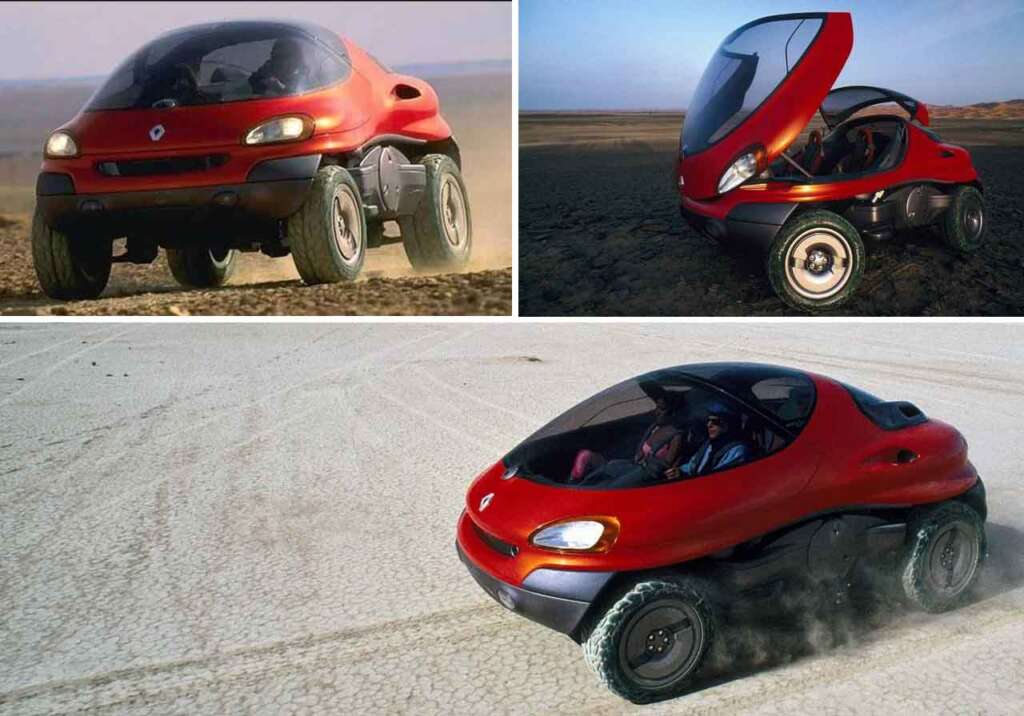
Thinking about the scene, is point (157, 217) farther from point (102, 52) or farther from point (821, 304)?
point (821, 304)

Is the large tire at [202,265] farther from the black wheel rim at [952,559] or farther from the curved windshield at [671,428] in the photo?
the black wheel rim at [952,559]

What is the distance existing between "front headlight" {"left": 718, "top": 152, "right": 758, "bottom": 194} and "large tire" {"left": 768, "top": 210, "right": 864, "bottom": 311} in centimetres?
68

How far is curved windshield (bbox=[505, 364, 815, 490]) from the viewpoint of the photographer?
15.8 feet

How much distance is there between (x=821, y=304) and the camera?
12.7 m

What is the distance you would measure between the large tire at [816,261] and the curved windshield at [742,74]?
133 cm

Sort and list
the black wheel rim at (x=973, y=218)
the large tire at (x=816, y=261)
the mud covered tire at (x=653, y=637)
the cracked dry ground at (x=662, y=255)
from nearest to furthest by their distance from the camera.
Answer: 1. the mud covered tire at (x=653, y=637)
2. the large tire at (x=816, y=261)
3. the black wheel rim at (x=973, y=218)
4. the cracked dry ground at (x=662, y=255)

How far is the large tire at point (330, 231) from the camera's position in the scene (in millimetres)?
12328

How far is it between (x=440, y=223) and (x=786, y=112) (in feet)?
14.1

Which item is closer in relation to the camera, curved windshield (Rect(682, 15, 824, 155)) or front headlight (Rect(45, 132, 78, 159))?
curved windshield (Rect(682, 15, 824, 155))

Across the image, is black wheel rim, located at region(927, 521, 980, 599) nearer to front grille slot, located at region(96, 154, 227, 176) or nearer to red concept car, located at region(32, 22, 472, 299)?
red concept car, located at region(32, 22, 472, 299)

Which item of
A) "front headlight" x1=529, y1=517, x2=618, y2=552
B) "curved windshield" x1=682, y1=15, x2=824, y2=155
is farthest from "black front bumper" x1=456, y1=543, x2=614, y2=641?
"curved windshield" x1=682, y1=15, x2=824, y2=155

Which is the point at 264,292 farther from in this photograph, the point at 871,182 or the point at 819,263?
the point at 871,182

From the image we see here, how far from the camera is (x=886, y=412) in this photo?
5.31m

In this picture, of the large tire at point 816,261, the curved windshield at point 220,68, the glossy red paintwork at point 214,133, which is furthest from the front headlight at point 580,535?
the curved windshield at point 220,68
